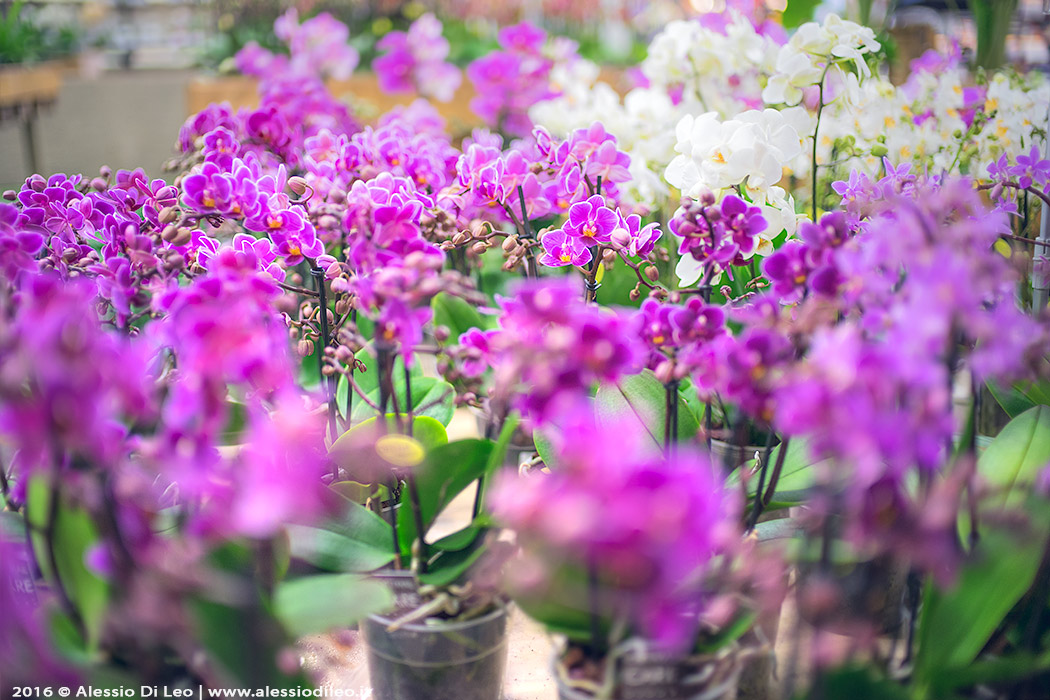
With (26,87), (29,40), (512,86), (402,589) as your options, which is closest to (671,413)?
(402,589)

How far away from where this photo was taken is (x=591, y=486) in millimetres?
359

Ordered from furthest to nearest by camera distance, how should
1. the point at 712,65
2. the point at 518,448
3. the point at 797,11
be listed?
the point at 797,11 → the point at 712,65 → the point at 518,448

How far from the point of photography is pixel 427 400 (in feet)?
2.76

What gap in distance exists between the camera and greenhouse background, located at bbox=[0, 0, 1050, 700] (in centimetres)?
38

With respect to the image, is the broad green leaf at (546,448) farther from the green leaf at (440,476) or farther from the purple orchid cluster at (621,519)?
the purple orchid cluster at (621,519)

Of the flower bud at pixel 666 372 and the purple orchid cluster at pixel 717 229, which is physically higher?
the purple orchid cluster at pixel 717 229

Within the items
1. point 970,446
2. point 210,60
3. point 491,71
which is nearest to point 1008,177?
point 970,446

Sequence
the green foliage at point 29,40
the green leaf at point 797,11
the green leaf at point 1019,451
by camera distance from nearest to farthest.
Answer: the green leaf at point 1019,451, the green leaf at point 797,11, the green foliage at point 29,40

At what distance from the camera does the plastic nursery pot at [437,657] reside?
2.01 ft

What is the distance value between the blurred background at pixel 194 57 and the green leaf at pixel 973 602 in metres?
2.10

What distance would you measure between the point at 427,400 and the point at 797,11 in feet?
3.94

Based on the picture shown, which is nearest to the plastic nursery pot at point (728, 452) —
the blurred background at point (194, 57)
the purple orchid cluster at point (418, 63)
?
the purple orchid cluster at point (418, 63)

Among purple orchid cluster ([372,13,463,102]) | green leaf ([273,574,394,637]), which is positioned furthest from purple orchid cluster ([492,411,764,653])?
purple orchid cluster ([372,13,463,102])

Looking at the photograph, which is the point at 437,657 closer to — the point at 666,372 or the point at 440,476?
the point at 440,476
